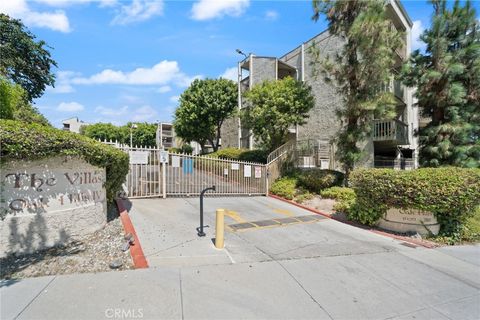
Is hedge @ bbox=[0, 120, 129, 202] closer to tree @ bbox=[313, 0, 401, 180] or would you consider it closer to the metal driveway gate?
the metal driveway gate

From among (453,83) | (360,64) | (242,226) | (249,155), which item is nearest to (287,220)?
(242,226)

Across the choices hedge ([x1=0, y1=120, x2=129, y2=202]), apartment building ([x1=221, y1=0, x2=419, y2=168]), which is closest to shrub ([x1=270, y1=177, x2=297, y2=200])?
apartment building ([x1=221, y1=0, x2=419, y2=168])


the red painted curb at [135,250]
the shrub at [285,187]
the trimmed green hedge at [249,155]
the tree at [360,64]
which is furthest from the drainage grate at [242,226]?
the trimmed green hedge at [249,155]

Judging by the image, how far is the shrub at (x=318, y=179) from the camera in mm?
12000

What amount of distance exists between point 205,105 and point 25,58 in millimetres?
16124

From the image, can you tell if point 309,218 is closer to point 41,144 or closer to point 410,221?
point 410,221

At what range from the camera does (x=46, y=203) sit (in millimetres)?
4930

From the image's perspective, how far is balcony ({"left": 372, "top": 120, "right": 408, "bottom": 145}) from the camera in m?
13.9

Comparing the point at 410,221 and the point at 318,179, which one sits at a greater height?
the point at 318,179

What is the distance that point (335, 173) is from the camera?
41.2 ft

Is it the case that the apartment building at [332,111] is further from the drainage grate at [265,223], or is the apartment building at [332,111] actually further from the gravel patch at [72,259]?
the gravel patch at [72,259]

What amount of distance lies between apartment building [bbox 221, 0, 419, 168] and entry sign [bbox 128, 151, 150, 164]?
7.81 meters

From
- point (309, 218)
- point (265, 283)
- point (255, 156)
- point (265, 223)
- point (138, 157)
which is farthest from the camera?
point (255, 156)

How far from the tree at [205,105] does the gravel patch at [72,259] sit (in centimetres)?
1734
